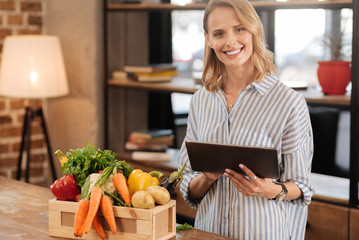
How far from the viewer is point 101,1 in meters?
3.79

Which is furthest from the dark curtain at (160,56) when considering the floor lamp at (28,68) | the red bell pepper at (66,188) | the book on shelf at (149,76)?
the red bell pepper at (66,188)

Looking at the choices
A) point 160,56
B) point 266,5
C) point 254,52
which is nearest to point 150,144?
point 160,56

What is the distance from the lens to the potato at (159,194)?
1680 millimetres

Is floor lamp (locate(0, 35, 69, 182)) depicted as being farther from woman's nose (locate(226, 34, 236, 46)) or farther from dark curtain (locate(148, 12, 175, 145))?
woman's nose (locate(226, 34, 236, 46))

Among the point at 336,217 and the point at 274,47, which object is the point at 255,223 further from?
the point at 274,47

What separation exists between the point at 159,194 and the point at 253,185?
1.23 ft

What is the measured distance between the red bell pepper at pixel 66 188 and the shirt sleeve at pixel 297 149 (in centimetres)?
75

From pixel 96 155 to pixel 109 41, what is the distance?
2.14m

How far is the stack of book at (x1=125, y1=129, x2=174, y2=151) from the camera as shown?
364cm

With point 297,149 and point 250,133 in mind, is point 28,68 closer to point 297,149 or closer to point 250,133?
point 250,133

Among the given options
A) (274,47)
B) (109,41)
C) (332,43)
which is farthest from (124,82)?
(332,43)

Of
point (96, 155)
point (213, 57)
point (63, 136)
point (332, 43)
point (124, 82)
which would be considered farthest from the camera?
point (63, 136)

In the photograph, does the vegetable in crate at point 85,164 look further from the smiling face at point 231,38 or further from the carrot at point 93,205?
the smiling face at point 231,38

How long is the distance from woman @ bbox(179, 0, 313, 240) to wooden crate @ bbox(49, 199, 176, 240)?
294 millimetres
